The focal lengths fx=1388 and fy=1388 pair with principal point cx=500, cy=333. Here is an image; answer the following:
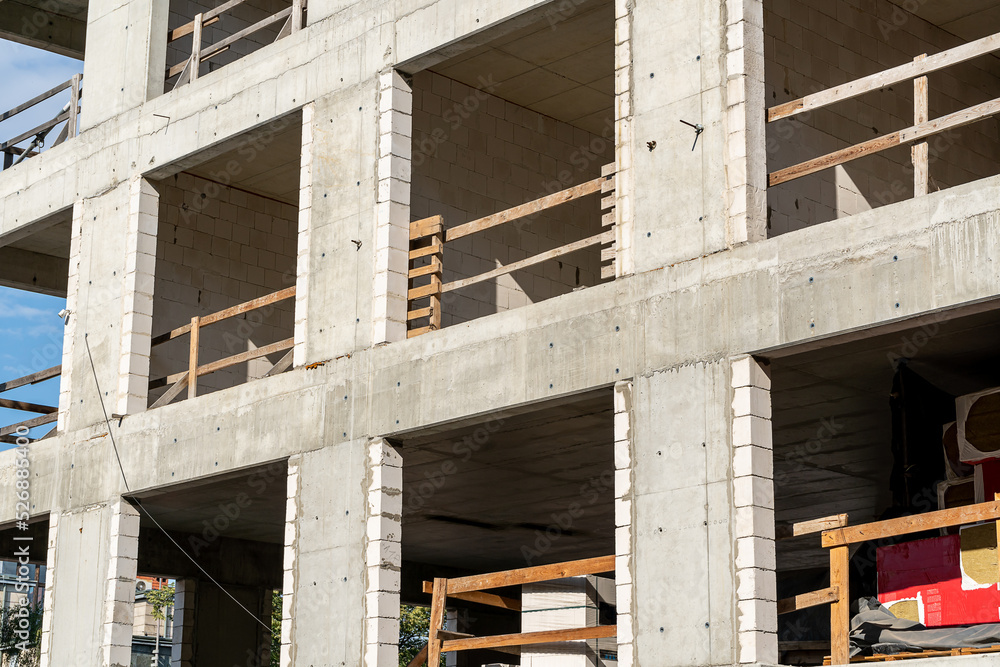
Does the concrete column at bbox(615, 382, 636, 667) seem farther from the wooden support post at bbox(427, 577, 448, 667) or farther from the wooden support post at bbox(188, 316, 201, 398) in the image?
the wooden support post at bbox(188, 316, 201, 398)

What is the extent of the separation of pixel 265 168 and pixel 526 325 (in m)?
8.50

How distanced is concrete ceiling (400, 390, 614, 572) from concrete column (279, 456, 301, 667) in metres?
1.34

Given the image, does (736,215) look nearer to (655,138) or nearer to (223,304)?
(655,138)

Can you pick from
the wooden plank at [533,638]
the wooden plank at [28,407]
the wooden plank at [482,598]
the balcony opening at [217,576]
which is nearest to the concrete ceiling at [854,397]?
the wooden plank at [533,638]

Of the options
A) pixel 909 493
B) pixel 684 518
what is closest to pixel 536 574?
pixel 684 518

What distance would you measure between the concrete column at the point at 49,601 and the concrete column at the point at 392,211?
254 inches

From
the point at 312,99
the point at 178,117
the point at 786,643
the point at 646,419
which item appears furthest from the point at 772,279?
the point at 178,117

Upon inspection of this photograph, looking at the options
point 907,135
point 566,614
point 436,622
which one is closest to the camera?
point 907,135

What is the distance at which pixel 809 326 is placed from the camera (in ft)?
37.5

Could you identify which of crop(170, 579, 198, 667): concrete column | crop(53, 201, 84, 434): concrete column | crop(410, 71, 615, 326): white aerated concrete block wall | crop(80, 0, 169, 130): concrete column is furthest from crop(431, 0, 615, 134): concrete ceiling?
crop(170, 579, 198, 667): concrete column

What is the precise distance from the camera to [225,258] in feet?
71.7

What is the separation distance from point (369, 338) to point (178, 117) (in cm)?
538

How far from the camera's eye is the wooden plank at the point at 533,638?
1304 centimetres

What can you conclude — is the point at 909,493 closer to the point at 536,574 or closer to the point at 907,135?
the point at 907,135
